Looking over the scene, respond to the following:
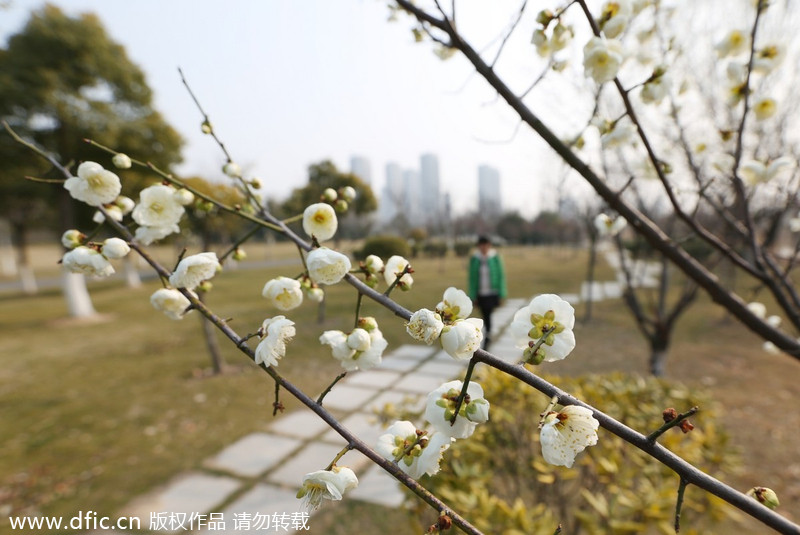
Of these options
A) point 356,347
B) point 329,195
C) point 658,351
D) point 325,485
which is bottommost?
point 658,351

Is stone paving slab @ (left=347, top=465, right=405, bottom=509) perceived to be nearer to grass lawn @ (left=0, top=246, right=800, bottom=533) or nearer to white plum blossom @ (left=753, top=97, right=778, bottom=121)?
grass lawn @ (left=0, top=246, right=800, bottom=533)

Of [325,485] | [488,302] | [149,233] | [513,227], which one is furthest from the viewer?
[513,227]

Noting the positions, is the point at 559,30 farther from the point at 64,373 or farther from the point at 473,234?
the point at 473,234

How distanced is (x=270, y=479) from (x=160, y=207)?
2.62 metres

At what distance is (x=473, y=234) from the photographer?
30547mm

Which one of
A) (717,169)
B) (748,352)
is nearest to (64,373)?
(717,169)

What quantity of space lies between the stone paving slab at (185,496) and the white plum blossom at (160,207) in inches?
97.5

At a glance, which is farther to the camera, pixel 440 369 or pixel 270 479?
pixel 440 369

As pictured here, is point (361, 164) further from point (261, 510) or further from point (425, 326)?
point (425, 326)

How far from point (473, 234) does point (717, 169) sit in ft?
95.5

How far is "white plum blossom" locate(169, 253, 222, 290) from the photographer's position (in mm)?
858

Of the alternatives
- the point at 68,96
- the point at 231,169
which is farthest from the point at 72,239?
the point at 68,96

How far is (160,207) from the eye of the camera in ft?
3.40

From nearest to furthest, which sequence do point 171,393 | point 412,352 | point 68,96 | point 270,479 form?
point 270,479 → point 171,393 → point 412,352 → point 68,96
